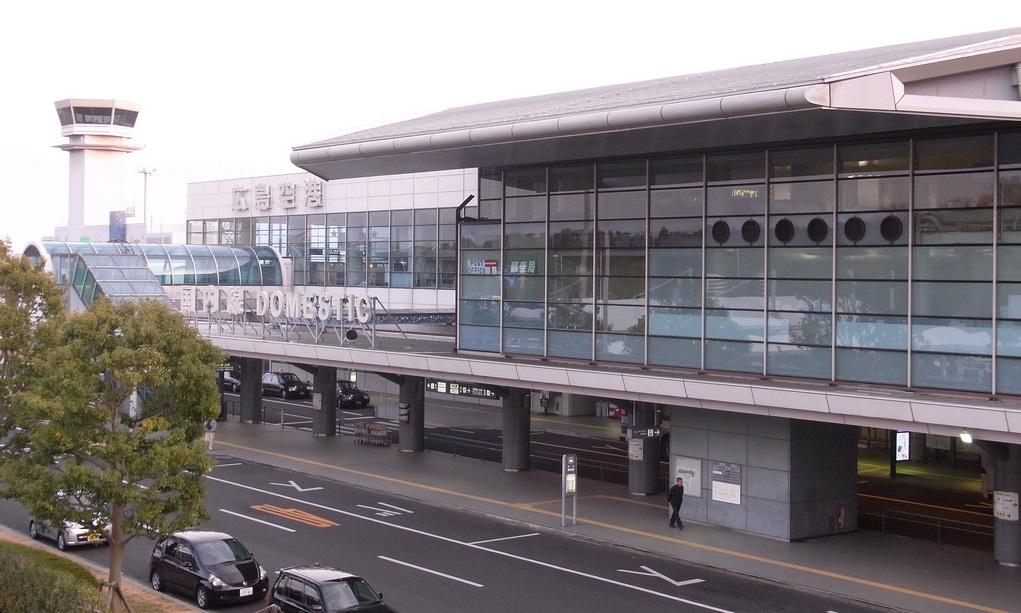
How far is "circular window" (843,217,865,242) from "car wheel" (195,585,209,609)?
59.4 ft

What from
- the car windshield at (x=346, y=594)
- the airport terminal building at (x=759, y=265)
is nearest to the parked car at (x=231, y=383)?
the airport terminal building at (x=759, y=265)

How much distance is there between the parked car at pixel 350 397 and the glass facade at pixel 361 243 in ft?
21.0

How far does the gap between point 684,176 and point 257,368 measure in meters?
29.2

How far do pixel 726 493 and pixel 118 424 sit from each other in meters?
16.8

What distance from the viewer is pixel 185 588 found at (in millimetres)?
23062

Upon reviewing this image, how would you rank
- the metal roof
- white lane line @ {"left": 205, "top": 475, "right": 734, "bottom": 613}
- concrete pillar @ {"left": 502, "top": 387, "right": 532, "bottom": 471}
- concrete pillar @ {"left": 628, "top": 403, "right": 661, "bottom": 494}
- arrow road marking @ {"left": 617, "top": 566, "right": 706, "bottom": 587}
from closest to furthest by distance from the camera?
the metal roof → white lane line @ {"left": 205, "top": 475, "right": 734, "bottom": 613} → arrow road marking @ {"left": 617, "top": 566, "right": 706, "bottom": 587} → concrete pillar @ {"left": 628, "top": 403, "right": 661, "bottom": 494} → concrete pillar @ {"left": 502, "top": 387, "right": 532, "bottom": 471}

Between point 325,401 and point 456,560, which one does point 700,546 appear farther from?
point 325,401

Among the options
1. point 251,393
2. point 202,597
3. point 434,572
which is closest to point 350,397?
point 251,393

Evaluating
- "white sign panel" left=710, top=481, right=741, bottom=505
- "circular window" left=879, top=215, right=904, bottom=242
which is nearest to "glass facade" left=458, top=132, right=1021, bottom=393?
"circular window" left=879, top=215, right=904, bottom=242

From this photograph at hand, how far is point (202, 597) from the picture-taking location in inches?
884

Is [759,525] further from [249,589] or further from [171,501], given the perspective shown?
[171,501]

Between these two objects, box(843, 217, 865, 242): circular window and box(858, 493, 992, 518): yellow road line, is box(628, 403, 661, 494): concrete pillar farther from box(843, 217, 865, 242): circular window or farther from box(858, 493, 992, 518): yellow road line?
box(843, 217, 865, 242): circular window

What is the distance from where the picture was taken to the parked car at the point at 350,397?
64875 mm

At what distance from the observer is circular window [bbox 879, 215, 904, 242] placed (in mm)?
27312
